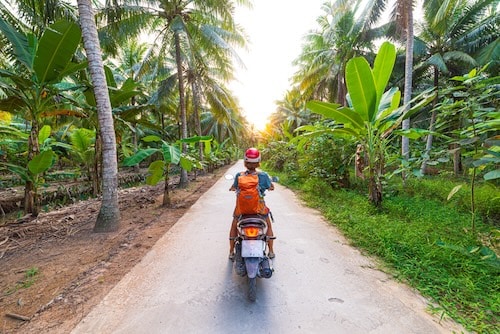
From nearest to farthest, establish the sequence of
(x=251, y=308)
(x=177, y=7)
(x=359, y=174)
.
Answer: (x=251, y=308), (x=359, y=174), (x=177, y=7)

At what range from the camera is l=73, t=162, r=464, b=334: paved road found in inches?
80.6

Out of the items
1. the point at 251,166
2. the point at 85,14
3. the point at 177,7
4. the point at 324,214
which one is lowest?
the point at 324,214

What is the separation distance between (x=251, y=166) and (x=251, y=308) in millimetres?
1590

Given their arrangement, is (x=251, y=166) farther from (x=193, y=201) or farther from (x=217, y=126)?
(x=217, y=126)

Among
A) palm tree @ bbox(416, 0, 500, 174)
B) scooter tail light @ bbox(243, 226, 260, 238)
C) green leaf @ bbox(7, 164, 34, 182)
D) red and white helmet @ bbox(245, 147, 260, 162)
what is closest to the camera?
scooter tail light @ bbox(243, 226, 260, 238)

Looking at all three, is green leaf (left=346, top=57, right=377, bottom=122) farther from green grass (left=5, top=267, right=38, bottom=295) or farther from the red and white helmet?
green grass (left=5, top=267, right=38, bottom=295)

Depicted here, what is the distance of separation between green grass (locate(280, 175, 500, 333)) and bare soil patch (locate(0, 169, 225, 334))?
3625mm

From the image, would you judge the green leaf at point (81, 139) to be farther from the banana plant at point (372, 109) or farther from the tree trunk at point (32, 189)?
the banana plant at point (372, 109)

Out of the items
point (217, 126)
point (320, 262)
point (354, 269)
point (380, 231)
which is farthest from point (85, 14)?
point (217, 126)

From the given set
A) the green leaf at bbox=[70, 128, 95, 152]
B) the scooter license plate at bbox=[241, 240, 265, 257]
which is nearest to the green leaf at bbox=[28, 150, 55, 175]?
the green leaf at bbox=[70, 128, 95, 152]

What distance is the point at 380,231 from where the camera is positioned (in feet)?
13.2

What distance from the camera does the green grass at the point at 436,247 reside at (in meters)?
2.29

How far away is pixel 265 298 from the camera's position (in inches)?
96.3

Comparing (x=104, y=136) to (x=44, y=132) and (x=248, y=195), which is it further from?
(x=44, y=132)
